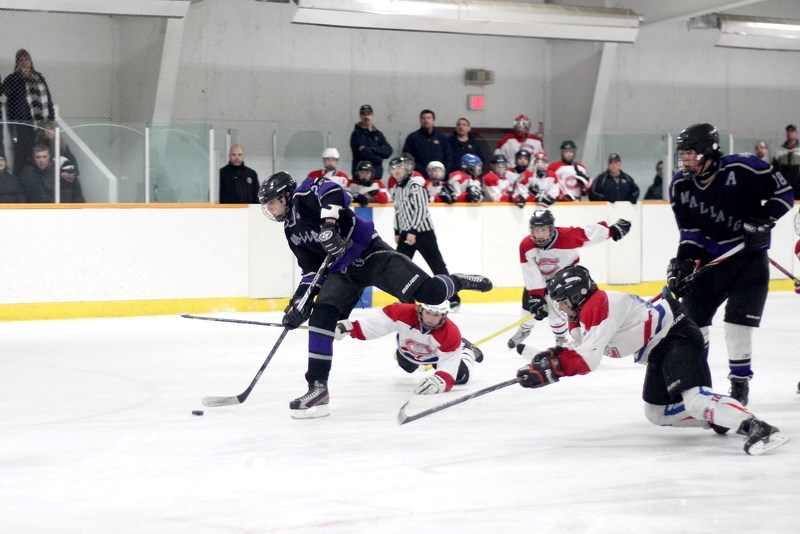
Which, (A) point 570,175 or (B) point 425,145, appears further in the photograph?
(A) point 570,175

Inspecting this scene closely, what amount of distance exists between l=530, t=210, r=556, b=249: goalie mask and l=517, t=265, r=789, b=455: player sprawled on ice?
2.15 m

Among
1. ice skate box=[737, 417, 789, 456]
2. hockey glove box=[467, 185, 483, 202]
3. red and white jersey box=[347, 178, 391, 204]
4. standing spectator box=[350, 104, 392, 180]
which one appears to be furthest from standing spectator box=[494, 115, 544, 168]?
ice skate box=[737, 417, 789, 456]

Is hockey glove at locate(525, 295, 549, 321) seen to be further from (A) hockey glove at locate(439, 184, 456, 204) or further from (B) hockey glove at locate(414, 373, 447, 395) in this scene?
(A) hockey glove at locate(439, 184, 456, 204)

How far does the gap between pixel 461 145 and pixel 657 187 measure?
86.2 inches

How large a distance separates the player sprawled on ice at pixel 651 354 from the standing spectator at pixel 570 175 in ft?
23.1

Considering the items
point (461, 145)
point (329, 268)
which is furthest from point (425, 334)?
point (461, 145)

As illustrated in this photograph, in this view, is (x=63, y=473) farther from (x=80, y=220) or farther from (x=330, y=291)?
(x=80, y=220)

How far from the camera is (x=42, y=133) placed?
9.07 meters

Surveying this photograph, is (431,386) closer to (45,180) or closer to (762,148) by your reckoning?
(45,180)

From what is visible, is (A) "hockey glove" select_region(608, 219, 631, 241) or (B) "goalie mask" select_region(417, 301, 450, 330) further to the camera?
(A) "hockey glove" select_region(608, 219, 631, 241)

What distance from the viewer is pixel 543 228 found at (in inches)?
262

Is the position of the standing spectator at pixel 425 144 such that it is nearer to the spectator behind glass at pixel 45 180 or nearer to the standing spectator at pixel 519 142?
the standing spectator at pixel 519 142

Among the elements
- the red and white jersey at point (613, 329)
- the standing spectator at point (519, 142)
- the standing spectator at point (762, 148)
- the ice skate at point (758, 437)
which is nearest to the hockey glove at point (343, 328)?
the red and white jersey at point (613, 329)

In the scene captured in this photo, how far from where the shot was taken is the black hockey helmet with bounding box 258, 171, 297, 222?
509 cm
